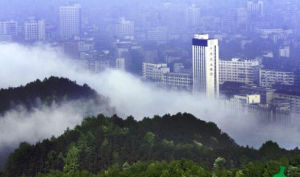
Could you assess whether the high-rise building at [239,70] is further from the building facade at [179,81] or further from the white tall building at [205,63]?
the building facade at [179,81]

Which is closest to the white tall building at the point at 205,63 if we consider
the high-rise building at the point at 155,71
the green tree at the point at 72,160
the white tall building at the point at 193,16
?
the white tall building at the point at 193,16

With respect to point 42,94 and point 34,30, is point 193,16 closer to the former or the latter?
point 34,30

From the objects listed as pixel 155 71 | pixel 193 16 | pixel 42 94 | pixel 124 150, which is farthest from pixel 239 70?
pixel 124 150

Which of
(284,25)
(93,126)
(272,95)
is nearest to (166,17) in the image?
(284,25)

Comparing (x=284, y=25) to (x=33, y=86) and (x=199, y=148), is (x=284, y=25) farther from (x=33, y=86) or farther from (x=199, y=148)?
(x=199, y=148)

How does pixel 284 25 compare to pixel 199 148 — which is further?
pixel 284 25
